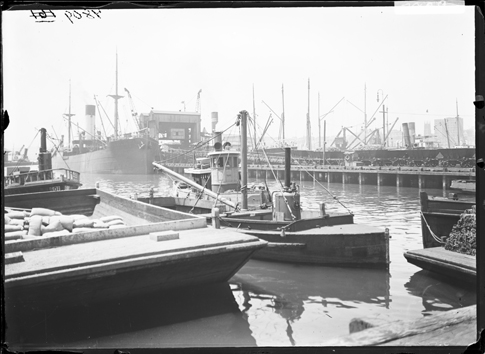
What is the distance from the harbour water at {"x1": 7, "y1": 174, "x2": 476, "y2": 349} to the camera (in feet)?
23.0

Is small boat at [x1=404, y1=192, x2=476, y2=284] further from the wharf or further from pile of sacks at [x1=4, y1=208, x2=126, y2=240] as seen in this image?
pile of sacks at [x1=4, y1=208, x2=126, y2=240]

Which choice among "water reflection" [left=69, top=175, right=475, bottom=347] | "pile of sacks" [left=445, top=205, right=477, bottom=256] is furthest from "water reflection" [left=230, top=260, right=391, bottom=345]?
"pile of sacks" [left=445, top=205, right=477, bottom=256]

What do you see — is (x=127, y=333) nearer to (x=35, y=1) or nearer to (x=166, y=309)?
(x=166, y=309)

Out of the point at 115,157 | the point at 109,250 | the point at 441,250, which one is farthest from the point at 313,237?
the point at 115,157

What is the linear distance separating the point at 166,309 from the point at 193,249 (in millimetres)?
1649

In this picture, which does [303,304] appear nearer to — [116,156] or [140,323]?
[140,323]

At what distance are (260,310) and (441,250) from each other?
507cm

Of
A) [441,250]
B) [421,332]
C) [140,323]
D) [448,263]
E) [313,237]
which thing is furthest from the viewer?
[313,237]

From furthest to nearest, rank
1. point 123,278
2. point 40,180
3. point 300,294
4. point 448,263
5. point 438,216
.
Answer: point 40,180 < point 438,216 < point 300,294 < point 448,263 < point 123,278

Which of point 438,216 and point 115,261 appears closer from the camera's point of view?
point 115,261

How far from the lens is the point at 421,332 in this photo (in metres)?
4.42

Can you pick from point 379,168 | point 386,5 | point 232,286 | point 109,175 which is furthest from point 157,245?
point 109,175

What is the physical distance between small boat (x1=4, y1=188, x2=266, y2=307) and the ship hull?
4165 centimetres

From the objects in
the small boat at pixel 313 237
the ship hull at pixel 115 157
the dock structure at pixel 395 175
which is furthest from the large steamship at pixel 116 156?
the small boat at pixel 313 237
